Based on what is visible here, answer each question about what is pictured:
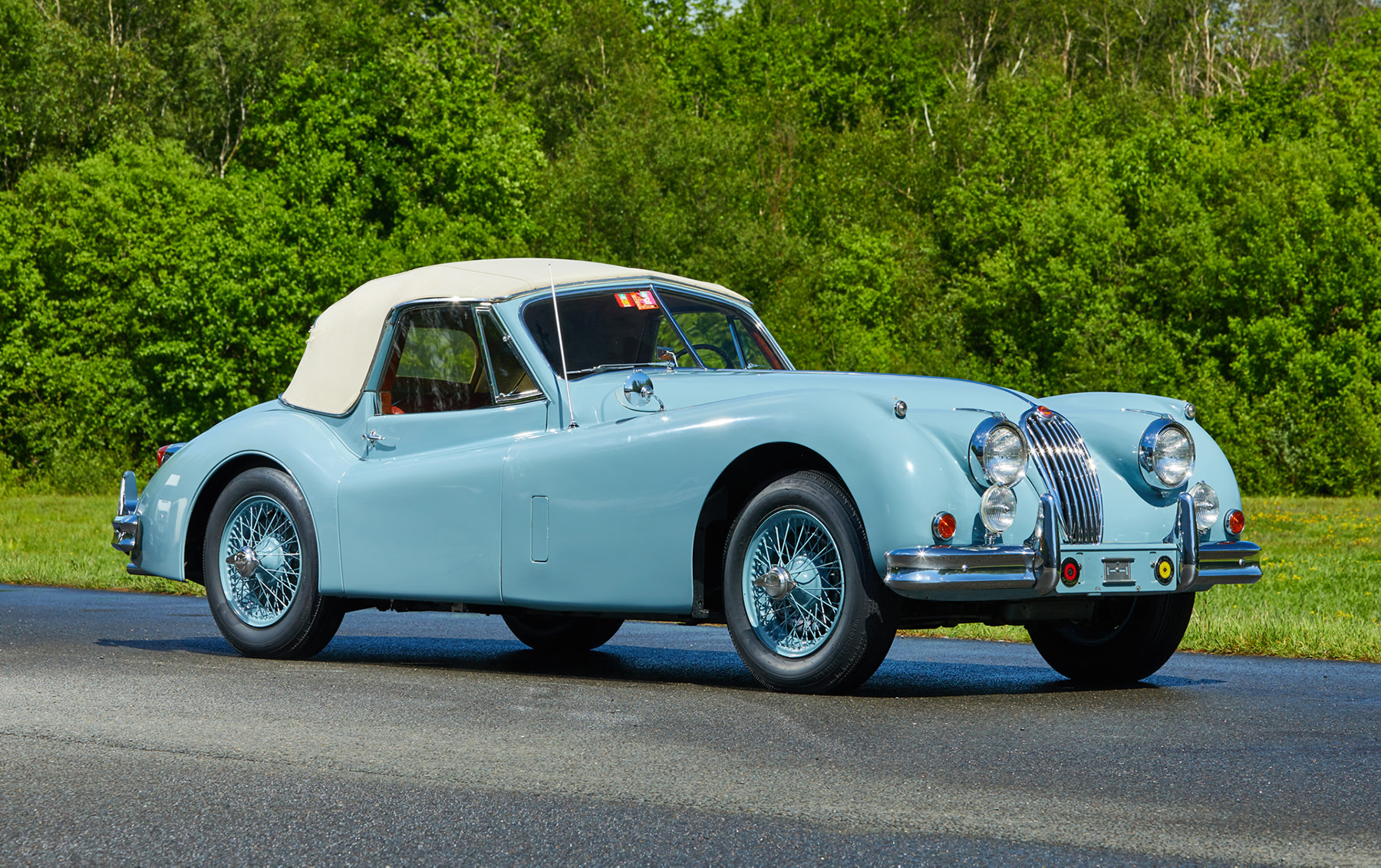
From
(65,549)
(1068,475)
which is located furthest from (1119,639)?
(65,549)

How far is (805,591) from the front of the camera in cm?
616

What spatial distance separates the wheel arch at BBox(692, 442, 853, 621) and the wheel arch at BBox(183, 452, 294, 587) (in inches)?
110

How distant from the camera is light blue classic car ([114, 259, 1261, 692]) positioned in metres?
5.99

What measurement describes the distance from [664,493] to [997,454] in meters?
1.44

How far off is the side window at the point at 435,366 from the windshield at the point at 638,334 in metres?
0.38

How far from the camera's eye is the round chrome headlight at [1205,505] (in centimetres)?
667

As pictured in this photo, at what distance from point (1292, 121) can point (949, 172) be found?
11.3 m

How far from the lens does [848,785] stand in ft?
14.3

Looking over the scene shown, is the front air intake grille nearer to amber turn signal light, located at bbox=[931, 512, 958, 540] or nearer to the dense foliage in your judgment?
amber turn signal light, located at bbox=[931, 512, 958, 540]

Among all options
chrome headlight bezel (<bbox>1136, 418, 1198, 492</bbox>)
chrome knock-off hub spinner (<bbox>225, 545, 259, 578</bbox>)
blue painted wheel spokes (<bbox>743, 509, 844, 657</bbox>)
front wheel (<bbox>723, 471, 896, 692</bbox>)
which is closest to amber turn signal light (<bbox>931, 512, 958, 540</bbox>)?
front wheel (<bbox>723, 471, 896, 692</bbox>)

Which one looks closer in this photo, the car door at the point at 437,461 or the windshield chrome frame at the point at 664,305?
the car door at the point at 437,461

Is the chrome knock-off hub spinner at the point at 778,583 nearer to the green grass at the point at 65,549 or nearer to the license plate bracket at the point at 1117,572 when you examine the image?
the license plate bracket at the point at 1117,572

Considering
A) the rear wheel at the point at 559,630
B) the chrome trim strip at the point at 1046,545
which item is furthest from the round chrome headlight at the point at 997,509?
the rear wheel at the point at 559,630

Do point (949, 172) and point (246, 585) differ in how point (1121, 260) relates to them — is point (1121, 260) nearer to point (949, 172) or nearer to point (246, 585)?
point (949, 172)
